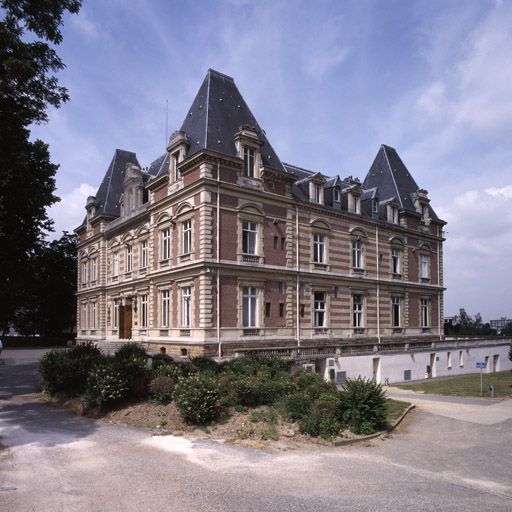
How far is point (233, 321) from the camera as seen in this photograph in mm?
27594

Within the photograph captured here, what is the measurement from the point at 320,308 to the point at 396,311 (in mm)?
9356

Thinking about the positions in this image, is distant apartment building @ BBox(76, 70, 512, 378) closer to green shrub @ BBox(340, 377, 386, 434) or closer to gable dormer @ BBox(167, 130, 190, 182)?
gable dormer @ BBox(167, 130, 190, 182)

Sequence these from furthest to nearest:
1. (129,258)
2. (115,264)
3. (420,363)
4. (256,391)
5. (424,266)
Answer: (424,266) → (115,264) → (129,258) → (420,363) → (256,391)

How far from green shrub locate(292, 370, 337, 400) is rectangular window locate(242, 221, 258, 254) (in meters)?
11.3

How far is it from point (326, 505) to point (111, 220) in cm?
3725

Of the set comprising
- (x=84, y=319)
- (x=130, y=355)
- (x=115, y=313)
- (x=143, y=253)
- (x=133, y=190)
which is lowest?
(x=130, y=355)

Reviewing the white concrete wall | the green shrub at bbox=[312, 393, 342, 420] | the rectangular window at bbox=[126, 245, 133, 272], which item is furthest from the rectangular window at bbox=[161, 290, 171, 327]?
the green shrub at bbox=[312, 393, 342, 420]

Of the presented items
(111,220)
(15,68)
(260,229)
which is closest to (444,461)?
(15,68)

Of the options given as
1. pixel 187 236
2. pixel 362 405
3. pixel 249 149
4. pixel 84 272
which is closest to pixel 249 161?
pixel 249 149

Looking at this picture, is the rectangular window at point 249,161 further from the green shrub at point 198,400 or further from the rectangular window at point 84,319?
Result: the rectangular window at point 84,319

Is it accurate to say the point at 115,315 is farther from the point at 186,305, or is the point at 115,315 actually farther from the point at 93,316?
the point at 186,305

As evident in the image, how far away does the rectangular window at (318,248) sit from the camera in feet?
109

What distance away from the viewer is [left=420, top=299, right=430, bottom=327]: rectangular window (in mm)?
42022

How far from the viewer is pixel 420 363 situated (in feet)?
115
